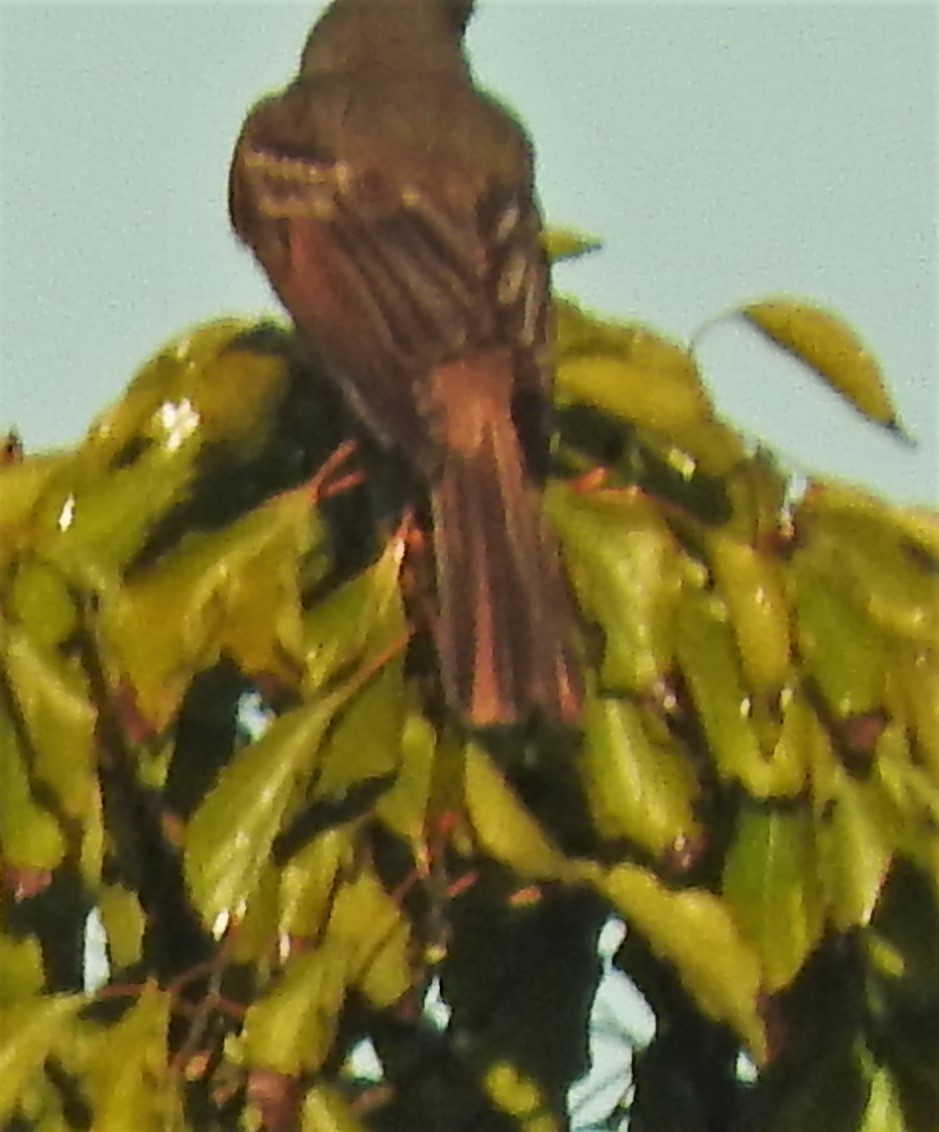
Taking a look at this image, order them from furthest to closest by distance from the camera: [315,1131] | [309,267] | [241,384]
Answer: [309,267] < [241,384] < [315,1131]

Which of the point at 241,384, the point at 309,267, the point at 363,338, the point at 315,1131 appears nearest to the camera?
the point at 315,1131

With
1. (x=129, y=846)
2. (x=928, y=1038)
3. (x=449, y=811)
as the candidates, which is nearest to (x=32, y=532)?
(x=129, y=846)

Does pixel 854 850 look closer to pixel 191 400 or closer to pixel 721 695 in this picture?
pixel 721 695

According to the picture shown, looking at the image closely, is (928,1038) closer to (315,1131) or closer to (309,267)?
(315,1131)

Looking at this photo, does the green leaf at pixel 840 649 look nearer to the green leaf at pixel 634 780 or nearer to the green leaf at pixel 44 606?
the green leaf at pixel 634 780

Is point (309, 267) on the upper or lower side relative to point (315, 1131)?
upper

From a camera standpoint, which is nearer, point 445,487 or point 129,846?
point 129,846

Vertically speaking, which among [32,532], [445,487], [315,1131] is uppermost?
[32,532]
